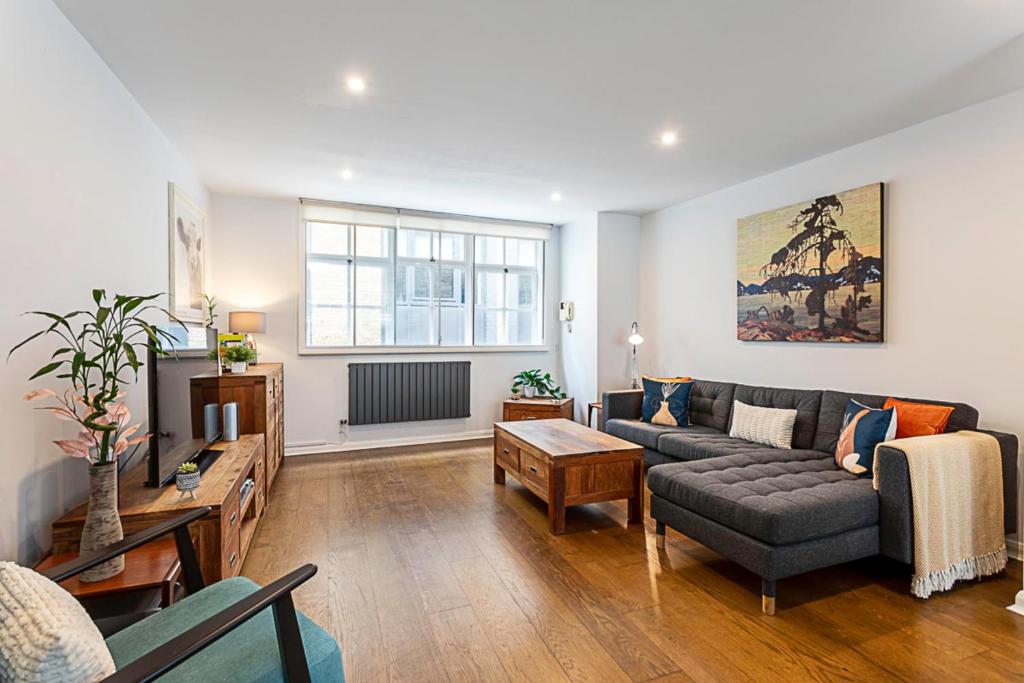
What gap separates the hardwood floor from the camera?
185 centimetres

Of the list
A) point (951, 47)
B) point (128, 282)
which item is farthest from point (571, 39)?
point (128, 282)

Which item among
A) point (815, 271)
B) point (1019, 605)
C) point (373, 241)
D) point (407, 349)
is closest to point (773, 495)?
point (1019, 605)

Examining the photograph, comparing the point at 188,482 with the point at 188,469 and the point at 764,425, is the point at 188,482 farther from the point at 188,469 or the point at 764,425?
the point at 764,425

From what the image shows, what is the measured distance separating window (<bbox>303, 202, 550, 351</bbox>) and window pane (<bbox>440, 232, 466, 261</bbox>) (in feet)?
0.04

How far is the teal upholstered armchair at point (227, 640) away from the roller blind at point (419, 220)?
408 centimetres

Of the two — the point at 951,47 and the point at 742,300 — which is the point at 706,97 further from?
the point at 742,300

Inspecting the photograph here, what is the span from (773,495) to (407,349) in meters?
3.94

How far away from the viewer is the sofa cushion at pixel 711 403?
13.7 ft

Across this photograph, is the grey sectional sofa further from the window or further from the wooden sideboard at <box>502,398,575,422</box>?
the window

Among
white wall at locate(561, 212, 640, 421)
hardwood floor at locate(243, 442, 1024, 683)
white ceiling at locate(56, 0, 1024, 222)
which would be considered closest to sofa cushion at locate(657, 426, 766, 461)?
hardwood floor at locate(243, 442, 1024, 683)

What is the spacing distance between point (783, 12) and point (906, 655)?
2583 mm

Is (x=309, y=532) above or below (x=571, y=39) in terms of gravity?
below

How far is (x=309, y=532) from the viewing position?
307cm

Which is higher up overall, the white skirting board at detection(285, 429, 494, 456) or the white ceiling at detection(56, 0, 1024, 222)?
the white ceiling at detection(56, 0, 1024, 222)
